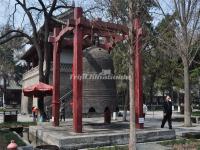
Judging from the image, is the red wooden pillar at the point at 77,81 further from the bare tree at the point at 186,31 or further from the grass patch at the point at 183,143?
the bare tree at the point at 186,31

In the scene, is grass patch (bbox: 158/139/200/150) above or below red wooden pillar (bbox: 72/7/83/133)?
below

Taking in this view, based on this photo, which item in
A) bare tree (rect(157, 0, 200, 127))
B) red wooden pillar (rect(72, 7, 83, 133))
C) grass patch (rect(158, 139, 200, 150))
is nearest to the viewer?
grass patch (rect(158, 139, 200, 150))

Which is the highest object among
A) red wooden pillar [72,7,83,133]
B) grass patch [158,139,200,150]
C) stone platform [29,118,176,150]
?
red wooden pillar [72,7,83,133]

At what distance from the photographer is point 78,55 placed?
15.7 metres

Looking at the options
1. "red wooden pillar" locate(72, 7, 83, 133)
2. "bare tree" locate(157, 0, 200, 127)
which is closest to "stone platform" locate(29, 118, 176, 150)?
"red wooden pillar" locate(72, 7, 83, 133)

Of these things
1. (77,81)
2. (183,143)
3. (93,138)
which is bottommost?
(183,143)

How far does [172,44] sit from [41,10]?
12.2m

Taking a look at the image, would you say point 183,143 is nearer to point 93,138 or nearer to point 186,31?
point 93,138

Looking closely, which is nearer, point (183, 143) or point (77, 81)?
point (183, 143)

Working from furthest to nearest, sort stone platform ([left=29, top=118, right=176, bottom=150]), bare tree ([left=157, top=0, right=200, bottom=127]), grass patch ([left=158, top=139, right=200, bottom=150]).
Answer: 1. bare tree ([left=157, top=0, right=200, bottom=127])
2. grass patch ([left=158, top=139, right=200, bottom=150])
3. stone platform ([left=29, top=118, right=176, bottom=150])

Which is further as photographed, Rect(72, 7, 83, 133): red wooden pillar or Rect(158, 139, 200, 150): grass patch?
Rect(72, 7, 83, 133): red wooden pillar

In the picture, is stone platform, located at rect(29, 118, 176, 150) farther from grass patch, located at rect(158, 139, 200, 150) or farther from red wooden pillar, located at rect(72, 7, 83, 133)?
grass patch, located at rect(158, 139, 200, 150)

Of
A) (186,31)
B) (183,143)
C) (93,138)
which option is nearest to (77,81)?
(93,138)

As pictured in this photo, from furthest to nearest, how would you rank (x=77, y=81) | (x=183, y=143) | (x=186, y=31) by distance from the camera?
(x=186, y=31) → (x=77, y=81) → (x=183, y=143)
